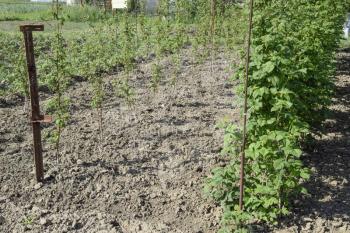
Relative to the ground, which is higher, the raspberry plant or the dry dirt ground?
the raspberry plant

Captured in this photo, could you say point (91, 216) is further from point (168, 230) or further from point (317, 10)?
point (317, 10)

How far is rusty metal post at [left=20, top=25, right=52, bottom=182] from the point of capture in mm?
4321

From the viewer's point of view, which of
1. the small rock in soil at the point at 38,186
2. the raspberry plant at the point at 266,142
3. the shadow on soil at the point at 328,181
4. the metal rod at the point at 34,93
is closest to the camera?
the raspberry plant at the point at 266,142

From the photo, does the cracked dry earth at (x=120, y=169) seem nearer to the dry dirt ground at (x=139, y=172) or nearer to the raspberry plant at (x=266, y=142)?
the dry dirt ground at (x=139, y=172)

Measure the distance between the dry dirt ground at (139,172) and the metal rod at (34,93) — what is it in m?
0.18

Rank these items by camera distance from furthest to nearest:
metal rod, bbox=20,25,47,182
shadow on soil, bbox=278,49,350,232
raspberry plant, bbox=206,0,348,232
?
metal rod, bbox=20,25,47,182, shadow on soil, bbox=278,49,350,232, raspberry plant, bbox=206,0,348,232

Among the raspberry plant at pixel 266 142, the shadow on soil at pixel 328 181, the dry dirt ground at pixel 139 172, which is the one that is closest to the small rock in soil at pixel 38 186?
the dry dirt ground at pixel 139 172

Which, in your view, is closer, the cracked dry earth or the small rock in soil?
the cracked dry earth

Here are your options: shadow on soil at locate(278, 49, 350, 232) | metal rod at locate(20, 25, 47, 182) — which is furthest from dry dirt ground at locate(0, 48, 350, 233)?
metal rod at locate(20, 25, 47, 182)

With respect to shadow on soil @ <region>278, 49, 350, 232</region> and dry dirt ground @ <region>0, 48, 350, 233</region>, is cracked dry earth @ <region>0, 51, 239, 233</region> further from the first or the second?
shadow on soil @ <region>278, 49, 350, 232</region>

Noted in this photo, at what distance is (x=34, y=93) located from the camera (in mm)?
4508

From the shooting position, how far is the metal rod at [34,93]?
4.32 meters

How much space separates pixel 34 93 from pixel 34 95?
0.07ft

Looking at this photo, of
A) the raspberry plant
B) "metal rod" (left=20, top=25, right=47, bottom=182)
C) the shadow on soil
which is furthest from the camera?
"metal rod" (left=20, top=25, right=47, bottom=182)
